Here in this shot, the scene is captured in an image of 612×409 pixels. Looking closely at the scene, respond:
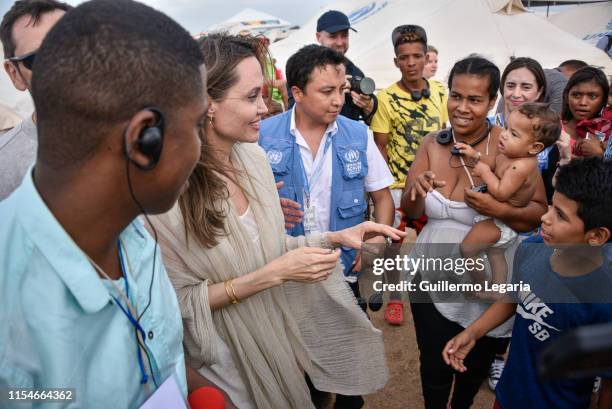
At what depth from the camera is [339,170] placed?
2.66m

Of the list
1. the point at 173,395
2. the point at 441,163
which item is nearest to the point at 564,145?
the point at 441,163

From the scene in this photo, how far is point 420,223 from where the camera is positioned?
257 cm

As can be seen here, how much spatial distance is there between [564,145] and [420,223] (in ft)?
3.83

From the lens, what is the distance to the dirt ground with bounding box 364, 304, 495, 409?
2.98m

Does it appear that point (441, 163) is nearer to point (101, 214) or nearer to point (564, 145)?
point (564, 145)

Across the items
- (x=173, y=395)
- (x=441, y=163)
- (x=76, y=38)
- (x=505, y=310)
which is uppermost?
(x=76, y=38)

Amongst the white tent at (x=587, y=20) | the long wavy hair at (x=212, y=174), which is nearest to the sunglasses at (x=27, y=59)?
Answer: the long wavy hair at (x=212, y=174)

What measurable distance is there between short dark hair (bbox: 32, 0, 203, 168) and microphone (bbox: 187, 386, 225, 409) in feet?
2.27

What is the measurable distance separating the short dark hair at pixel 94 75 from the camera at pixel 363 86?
2.88m

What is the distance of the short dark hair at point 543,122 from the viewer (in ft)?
7.67

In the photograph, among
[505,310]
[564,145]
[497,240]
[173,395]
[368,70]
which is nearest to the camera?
[173,395]

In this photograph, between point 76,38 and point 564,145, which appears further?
point 564,145

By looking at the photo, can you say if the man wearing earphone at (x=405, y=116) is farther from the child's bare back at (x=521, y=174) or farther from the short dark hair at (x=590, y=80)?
the child's bare back at (x=521, y=174)

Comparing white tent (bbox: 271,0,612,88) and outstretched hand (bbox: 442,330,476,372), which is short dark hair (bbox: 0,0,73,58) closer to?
outstretched hand (bbox: 442,330,476,372)
